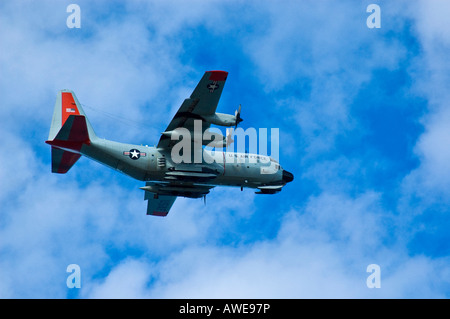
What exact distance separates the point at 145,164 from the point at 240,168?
6.05m

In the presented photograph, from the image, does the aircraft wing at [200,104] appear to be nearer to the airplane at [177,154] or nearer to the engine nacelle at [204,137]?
the airplane at [177,154]

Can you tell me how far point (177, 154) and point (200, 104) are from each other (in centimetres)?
373

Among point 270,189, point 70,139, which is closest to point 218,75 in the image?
point 70,139

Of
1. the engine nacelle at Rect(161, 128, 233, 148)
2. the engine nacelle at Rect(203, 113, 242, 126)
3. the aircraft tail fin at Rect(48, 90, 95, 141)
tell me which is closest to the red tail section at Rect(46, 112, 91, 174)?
the aircraft tail fin at Rect(48, 90, 95, 141)

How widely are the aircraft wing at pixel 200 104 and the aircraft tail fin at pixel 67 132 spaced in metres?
4.65

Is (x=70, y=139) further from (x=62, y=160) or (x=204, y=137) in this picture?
(x=204, y=137)

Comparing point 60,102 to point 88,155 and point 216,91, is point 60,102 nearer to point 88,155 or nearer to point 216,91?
point 88,155

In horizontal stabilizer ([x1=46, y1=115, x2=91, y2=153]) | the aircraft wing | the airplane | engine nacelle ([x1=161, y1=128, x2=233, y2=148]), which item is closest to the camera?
the aircraft wing

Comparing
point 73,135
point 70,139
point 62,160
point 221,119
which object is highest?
point 221,119

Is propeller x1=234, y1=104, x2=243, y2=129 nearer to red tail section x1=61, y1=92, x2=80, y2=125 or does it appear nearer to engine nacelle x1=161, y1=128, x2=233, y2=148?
engine nacelle x1=161, y1=128, x2=233, y2=148

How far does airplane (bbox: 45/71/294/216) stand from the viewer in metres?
39.4

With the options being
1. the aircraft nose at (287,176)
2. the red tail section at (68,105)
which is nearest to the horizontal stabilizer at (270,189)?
the aircraft nose at (287,176)

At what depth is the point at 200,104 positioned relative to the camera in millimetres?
39500
